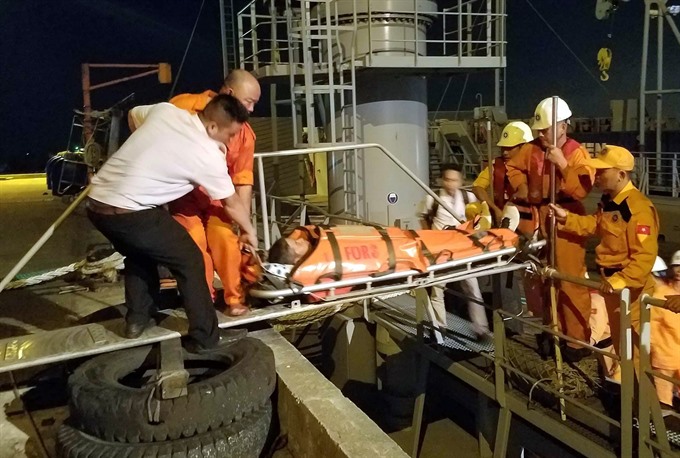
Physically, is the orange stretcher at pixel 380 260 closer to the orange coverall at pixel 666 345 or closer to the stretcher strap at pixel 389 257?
the stretcher strap at pixel 389 257

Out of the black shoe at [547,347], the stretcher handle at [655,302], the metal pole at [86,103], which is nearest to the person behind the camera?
the stretcher handle at [655,302]

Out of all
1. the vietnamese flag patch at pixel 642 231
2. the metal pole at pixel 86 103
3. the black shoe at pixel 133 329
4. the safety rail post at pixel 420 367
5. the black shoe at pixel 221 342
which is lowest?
the safety rail post at pixel 420 367

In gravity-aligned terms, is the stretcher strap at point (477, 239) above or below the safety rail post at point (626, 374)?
above

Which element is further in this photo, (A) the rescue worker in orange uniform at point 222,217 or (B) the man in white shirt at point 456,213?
(B) the man in white shirt at point 456,213

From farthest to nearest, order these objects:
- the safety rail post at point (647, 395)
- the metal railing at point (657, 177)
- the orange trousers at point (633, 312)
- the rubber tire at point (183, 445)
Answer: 1. the metal railing at point (657, 177)
2. the orange trousers at point (633, 312)
3. the safety rail post at point (647, 395)
4. the rubber tire at point (183, 445)

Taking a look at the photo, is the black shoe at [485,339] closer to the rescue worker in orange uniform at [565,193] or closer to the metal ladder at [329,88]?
the rescue worker in orange uniform at [565,193]

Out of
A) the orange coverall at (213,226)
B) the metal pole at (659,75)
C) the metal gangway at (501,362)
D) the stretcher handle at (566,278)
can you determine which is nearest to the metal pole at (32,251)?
the metal gangway at (501,362)

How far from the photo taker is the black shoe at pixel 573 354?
505 centimetres

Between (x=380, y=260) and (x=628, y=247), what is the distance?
67.3 inches

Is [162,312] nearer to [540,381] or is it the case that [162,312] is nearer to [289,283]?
[289,283]

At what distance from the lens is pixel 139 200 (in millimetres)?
3521

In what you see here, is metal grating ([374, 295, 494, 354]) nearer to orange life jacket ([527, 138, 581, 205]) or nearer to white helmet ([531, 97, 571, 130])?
orange life jacket ([527, 138, 581, 205])

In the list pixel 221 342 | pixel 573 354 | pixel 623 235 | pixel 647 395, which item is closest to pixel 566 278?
pixel 623 235

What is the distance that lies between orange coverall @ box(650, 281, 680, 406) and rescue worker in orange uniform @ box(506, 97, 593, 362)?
649mm
